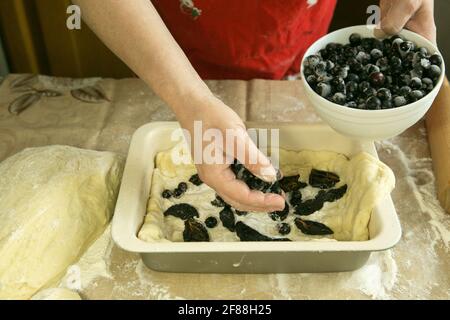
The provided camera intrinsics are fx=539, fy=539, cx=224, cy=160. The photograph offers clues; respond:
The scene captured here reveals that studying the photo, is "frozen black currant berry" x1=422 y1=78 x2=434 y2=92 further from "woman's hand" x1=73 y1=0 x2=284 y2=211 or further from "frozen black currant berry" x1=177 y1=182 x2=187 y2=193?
"frozen black currant berry" x1=177 y1=182 x2=187 y2=193

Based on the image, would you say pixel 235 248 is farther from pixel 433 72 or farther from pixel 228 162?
pixel 433 72

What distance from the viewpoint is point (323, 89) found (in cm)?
88

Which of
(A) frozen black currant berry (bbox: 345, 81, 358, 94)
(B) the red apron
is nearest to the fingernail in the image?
(A) frozen black currant berry (bbox: 345, 81, 358, 94)

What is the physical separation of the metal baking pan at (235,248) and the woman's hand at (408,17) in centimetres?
22

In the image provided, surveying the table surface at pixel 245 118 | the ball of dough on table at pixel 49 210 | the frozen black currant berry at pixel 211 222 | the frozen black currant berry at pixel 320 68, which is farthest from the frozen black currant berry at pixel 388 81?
the ball of dough on table at pixel 49 210

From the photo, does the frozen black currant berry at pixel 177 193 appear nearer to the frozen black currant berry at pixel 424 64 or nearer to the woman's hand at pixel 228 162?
the woman's hand at pixel 228 162

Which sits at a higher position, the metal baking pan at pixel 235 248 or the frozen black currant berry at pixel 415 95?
the frozen black currant berry at pixel 415 95

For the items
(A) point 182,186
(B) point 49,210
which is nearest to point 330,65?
(A) point 182,186

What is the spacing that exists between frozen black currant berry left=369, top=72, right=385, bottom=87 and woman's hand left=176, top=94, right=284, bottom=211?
0.24 m

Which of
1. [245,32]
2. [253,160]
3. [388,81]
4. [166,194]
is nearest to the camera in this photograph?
[253,160]

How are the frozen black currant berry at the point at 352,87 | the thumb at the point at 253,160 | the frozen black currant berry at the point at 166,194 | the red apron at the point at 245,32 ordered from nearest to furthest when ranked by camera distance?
1. the thumb at the point at 253,160
2. the frozen black currant berry at the point at 352,87
3. the frozen black currant berry at the point at 166,194
4. the red apron at the point at 245,32

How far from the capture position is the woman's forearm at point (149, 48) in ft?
2.79

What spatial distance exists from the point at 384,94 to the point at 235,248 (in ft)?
1.13

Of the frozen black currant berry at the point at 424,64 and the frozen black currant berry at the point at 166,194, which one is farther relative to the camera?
the frozen black currant berry at the point at 166,194
